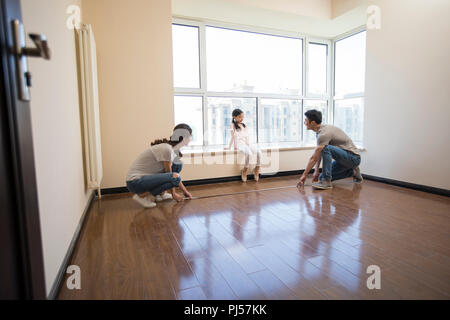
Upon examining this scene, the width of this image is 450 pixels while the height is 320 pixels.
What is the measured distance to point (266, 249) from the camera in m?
1.74

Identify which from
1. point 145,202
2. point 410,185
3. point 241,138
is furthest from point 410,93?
point 145,202

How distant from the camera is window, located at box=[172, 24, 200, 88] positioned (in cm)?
392

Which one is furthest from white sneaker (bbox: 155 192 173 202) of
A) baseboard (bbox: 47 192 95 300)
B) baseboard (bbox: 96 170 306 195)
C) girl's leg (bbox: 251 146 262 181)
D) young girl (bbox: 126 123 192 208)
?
girl's leg (bbox: 251 146 262 181)

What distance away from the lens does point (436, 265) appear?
1509 mm

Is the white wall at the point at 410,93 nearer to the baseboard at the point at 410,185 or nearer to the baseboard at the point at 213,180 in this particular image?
the baseboard at the point at 410,185

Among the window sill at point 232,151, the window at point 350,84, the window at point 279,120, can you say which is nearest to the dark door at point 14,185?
the window sill at point 232,151

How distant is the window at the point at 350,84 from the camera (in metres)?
4.36

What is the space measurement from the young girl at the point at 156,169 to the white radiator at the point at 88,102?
1.16ft

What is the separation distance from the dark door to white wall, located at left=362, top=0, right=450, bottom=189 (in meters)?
3.76

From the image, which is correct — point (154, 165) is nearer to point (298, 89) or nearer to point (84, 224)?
point (84, 224)

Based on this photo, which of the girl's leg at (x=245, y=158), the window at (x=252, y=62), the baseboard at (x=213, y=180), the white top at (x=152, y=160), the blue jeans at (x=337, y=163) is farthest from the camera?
the window at (x=252, y=62)

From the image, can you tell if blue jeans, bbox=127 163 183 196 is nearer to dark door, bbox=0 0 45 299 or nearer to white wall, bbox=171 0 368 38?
dark door, bbox=0 0 45 299

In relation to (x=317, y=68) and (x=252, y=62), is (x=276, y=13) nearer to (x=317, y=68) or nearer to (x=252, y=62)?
(x=252, y=62)
